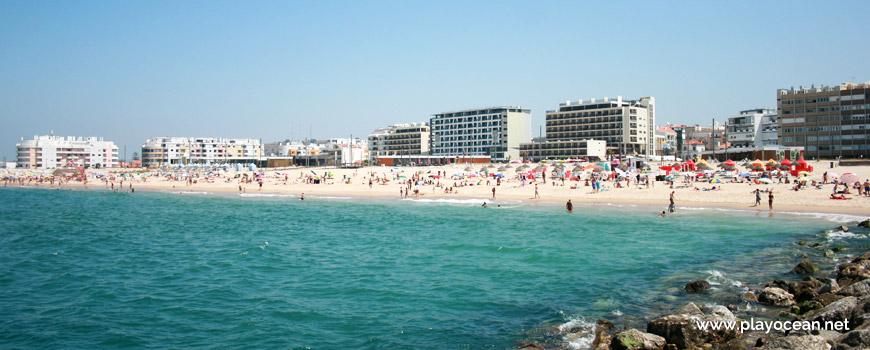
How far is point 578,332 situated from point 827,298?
5.93 meters

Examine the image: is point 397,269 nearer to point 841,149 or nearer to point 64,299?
point 64,299

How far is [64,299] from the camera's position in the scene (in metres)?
15.4

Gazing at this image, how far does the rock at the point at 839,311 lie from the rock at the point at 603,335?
3837 mm

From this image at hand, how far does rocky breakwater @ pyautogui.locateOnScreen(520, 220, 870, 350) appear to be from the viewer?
8.88m

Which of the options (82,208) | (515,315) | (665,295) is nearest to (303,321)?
(515,315)

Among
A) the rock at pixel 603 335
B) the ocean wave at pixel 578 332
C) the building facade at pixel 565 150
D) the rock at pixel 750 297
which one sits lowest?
the ocean wave at pixel 578 332

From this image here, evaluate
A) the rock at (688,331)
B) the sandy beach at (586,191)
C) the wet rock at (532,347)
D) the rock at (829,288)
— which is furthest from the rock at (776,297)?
the sandy beach at (586,191)

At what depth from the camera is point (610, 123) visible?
108188 millimetres

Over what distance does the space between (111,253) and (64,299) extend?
27.1 feet

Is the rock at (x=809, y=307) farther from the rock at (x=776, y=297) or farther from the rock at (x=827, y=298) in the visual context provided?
the rock at (x=776, y=297)

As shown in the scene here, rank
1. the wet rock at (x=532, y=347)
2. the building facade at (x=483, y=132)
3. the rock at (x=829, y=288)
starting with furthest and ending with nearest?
the building facade at (x=483, y=132)
the rock at (x=829, y=288)
the wet rock at (x=532, y=347)

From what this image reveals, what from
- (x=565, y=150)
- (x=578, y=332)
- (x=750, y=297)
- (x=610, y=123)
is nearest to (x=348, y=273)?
(x=578, y=332)

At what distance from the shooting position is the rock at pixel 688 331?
1018 centimetres

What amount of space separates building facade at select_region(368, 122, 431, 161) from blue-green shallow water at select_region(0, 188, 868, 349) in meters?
102
